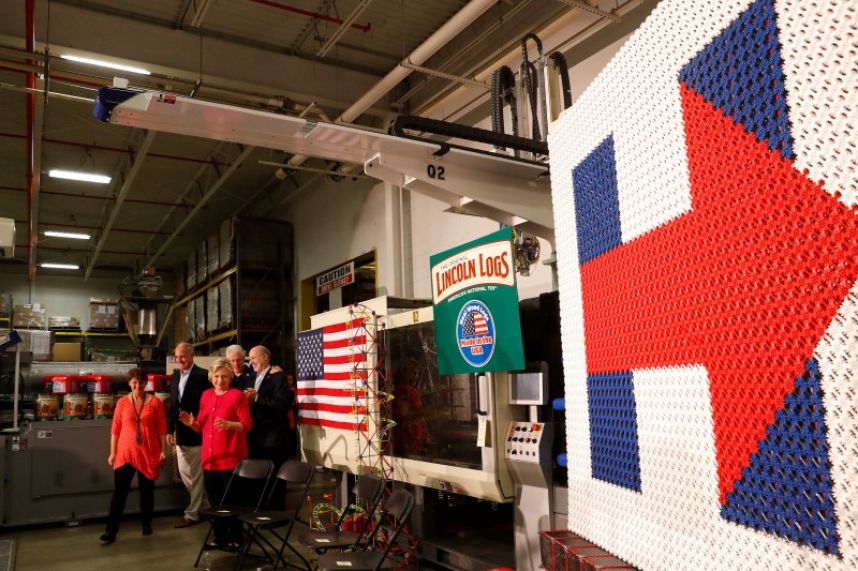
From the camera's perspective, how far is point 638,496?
1570 millimetres

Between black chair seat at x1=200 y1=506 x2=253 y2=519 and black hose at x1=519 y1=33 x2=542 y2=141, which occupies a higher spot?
black hose at x1=519 y1=33 x2=542 y2=141

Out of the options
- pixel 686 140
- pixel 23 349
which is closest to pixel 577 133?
pixel 686 140

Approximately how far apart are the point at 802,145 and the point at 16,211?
→ 14.8 m

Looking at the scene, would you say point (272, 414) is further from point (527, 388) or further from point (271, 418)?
point (527, 388)

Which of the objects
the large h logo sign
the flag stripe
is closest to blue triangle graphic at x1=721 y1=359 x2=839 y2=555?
the large h logo sign

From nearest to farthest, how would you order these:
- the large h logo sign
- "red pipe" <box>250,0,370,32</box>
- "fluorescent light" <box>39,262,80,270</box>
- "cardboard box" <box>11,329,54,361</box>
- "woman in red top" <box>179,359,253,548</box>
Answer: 1. the large h logo sign
2. "woman in red top" <box>179,359,253,548</box>
3. "red pipe" <box>250,0,370,32</box>
4. "cardboard box" <box>11,329,54,361</box>
5. "fluorescent light" <box>39,262,80,270</box>

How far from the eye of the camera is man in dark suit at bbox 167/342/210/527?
6.64m

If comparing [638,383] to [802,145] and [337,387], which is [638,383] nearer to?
[802,145]

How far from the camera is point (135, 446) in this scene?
632cm

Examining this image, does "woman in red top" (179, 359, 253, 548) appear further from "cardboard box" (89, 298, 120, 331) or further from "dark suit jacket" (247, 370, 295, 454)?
"cardboard box" (89, 298, 120, 331)

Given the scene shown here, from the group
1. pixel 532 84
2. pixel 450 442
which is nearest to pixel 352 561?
pixel 450 442

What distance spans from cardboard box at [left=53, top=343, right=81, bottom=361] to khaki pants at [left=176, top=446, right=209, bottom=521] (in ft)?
22.0

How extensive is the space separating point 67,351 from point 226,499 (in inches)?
334

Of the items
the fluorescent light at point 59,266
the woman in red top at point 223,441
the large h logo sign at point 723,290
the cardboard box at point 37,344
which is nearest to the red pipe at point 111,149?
the cardboard box at point 37,344
